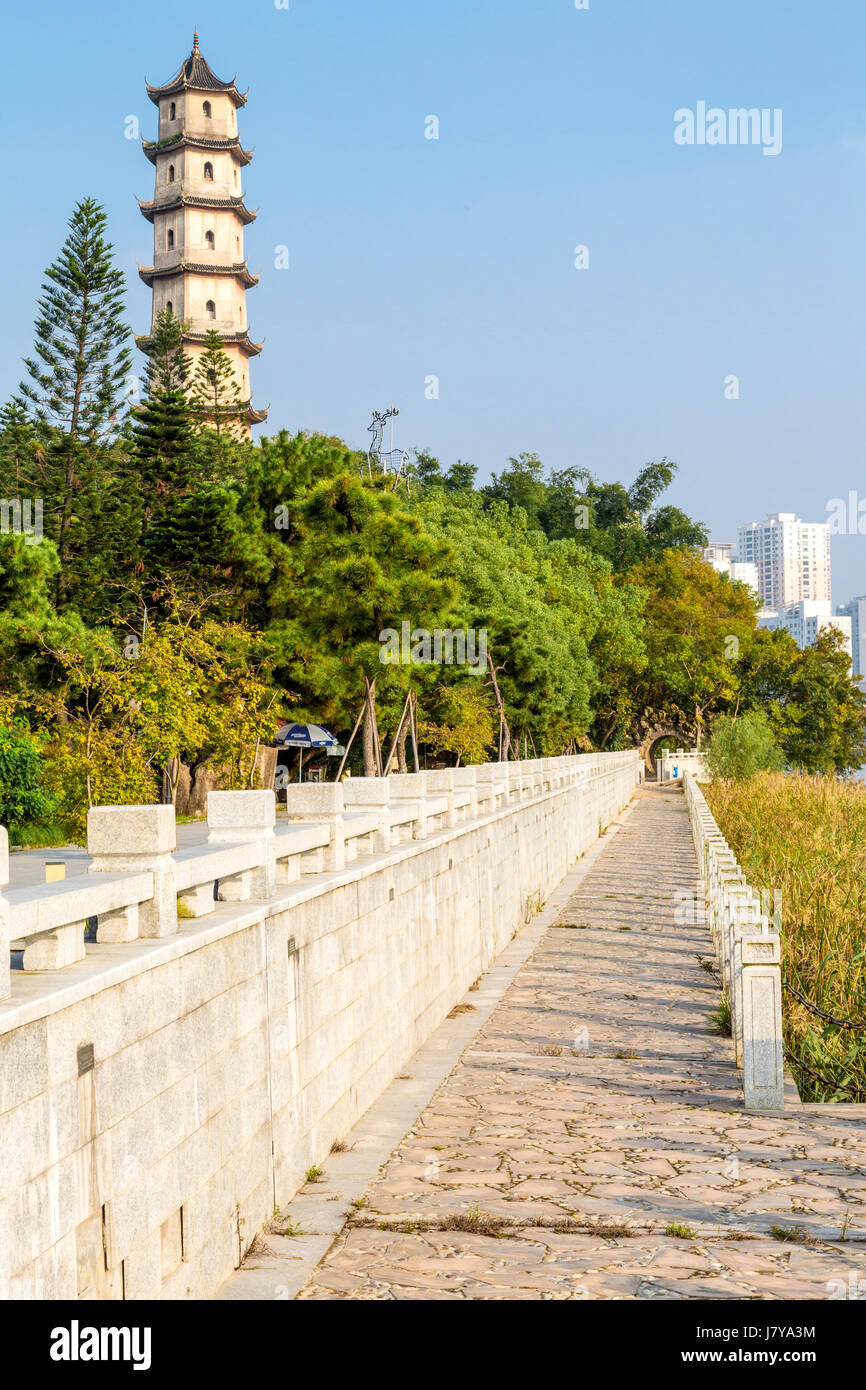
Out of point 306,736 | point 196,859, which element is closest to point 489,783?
point 196,859

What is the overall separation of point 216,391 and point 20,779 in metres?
39.3

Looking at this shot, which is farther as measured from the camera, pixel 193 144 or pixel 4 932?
pixel 193 144

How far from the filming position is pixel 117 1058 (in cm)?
424

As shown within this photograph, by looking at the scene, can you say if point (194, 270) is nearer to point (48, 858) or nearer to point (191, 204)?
point (191, 204)

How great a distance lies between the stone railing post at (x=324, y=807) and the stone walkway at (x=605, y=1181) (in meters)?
1.70

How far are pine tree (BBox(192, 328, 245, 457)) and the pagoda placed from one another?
3969mm

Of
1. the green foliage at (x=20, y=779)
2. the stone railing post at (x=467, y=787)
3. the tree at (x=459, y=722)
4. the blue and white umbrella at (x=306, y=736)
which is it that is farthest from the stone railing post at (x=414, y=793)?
the tree at (x=459, y=722)

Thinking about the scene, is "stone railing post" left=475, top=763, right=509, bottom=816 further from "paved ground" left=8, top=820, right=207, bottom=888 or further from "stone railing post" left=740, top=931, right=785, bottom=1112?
"stone railing post" left=740, top=931, right=785, bottom=1112

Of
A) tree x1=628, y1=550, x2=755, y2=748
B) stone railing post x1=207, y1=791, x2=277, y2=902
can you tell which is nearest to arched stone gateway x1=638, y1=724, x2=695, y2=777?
tree x1=628, y1=550, x2=755, y2=748

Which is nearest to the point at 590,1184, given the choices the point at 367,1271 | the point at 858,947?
the point at 367,1271

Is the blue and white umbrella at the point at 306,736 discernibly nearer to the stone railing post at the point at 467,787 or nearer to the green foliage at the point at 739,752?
the green foliage at the point at 739,752

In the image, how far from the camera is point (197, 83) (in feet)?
237

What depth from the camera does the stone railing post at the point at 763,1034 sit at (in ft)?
27.1
